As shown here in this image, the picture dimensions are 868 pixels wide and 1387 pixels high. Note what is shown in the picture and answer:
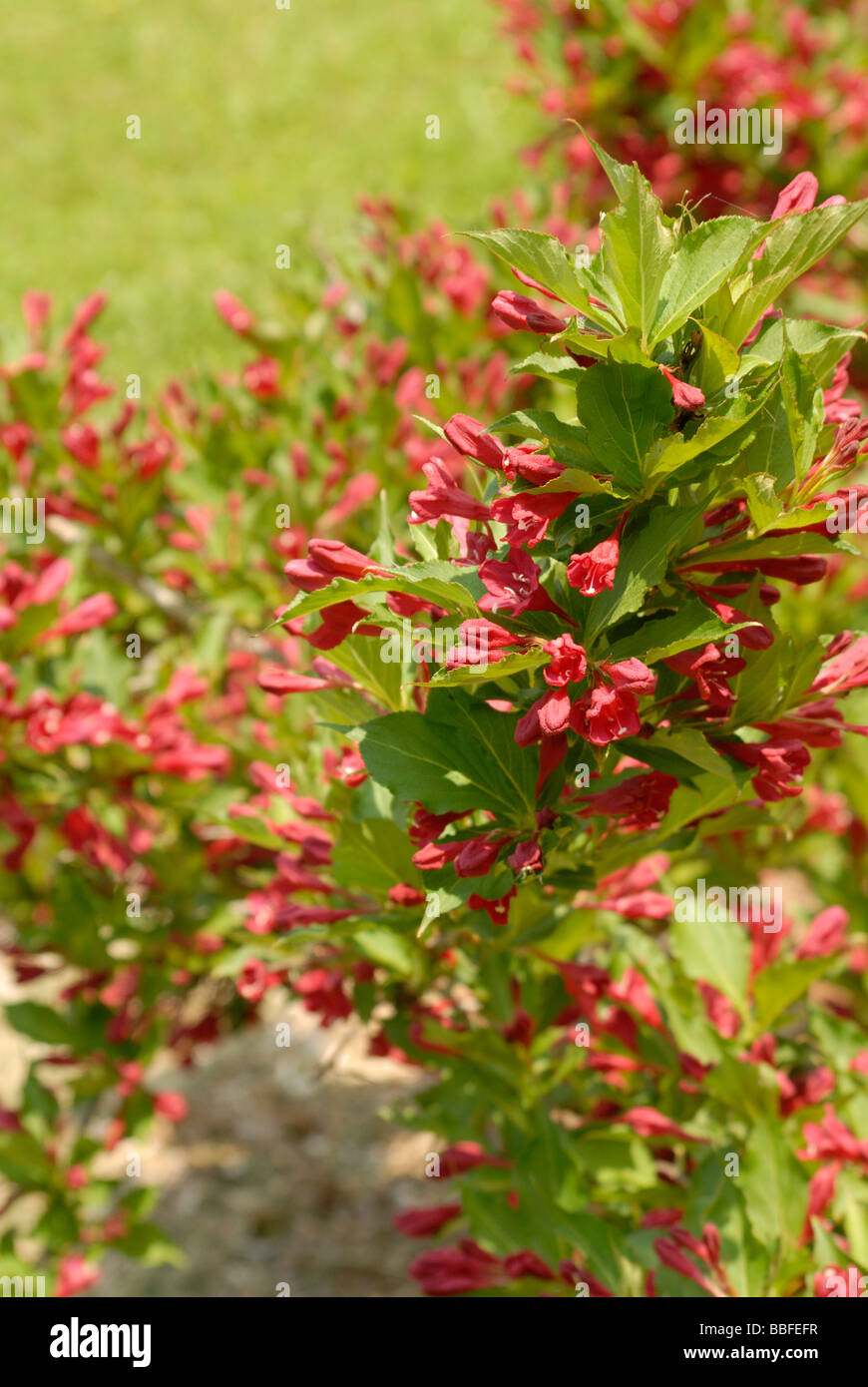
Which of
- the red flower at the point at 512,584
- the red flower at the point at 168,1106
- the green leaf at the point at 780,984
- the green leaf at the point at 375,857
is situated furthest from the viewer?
the red flower at the point at 168,1106

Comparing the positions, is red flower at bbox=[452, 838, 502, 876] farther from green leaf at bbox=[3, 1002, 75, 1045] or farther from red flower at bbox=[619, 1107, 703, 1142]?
green leaf at bbox=[3, 1002, 75, 1045]

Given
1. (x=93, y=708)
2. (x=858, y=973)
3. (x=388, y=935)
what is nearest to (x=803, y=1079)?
(x=858, y=973)

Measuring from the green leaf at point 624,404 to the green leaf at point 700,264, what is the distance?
4 centimetres

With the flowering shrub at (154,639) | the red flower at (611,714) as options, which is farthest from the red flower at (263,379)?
the red flower at (611,714)

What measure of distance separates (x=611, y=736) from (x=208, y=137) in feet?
25.9

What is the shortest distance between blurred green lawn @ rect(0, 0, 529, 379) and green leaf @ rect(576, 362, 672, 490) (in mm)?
5450

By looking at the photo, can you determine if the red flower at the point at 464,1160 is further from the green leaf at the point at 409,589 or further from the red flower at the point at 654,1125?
the green leaf at the point at 409,589

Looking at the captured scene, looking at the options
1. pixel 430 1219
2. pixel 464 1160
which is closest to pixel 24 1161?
pixel 430 1219

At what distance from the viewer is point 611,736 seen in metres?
1.16

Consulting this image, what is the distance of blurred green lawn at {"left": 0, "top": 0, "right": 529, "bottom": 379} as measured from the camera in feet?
22.9

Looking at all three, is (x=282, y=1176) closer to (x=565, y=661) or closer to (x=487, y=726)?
(x=487, y=726)

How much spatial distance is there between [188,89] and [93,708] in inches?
285

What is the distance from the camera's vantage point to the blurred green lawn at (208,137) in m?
6.97

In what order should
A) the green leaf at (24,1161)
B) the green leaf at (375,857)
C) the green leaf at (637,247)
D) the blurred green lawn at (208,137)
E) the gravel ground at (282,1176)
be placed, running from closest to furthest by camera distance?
the green leaf at (637,247) < the green leaf at (375,857) < the green leaf at (24,1161) < the gravel ground at (282,1176) < the blurred green lawn at (208,137)
